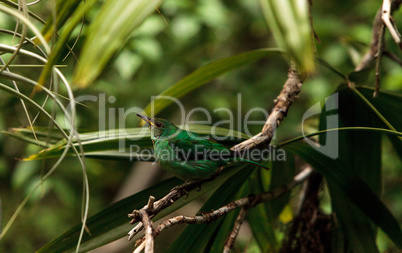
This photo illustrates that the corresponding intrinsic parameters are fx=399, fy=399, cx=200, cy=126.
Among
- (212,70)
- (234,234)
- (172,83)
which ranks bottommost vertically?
(234,234)

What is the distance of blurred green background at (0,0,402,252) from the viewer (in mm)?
3383

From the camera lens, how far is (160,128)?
2232 millimetres

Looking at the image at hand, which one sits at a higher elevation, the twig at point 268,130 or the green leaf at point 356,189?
the twig at point 268,130

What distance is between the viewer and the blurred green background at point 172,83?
338cm

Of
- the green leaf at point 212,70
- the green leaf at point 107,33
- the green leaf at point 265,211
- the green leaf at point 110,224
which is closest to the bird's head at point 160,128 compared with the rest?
the green leaf at point 212,70

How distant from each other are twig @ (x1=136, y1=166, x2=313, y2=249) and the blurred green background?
92 centimetres

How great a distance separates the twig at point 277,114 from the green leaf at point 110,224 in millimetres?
276

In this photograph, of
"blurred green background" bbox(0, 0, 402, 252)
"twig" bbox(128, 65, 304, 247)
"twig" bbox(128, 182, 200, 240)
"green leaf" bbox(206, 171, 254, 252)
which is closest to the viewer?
"twig" bbox(128, 182, 200, 240)

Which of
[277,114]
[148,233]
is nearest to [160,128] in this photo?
[277,114]

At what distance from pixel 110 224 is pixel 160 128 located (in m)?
0.72

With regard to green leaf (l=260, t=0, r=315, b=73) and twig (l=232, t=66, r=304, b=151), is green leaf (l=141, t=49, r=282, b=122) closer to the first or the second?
twig (l=232, t=66, r=304, b=151)

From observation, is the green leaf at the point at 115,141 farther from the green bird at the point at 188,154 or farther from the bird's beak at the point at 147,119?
the bird's beak at the point at 147,119

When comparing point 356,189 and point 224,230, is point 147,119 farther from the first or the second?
point 356,189

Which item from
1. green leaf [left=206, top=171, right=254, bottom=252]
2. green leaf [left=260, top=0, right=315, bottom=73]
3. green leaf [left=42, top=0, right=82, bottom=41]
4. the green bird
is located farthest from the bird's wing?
green leaf [left=260, top=0, right=315, bottom=73]
